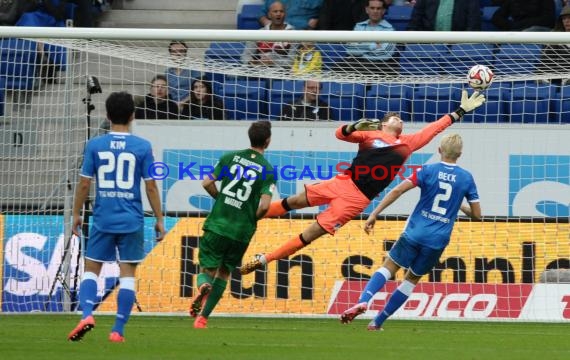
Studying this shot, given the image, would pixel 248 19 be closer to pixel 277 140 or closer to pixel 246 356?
pixel 277 140

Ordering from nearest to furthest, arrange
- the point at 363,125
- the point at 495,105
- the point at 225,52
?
the point at 363,125
the point at 495,105
the point at 225,52

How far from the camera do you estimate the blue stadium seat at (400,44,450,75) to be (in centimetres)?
1479

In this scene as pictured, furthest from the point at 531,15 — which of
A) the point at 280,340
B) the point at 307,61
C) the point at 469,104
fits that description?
the point at 280,340

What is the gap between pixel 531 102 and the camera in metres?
14.6

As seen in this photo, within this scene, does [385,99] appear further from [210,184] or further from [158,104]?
[210,184]

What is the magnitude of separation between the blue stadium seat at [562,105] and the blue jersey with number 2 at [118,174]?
22.0ft

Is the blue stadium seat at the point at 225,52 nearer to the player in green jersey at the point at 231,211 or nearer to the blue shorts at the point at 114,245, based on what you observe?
the player in green jersey at the point at 231,211

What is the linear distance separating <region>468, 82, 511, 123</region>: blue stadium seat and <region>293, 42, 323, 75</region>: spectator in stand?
2026mm

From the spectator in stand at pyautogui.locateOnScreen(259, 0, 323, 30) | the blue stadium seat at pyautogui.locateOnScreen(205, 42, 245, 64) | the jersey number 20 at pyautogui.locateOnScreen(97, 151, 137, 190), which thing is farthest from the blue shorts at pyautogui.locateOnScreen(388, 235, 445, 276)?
the spectator in stand at pyautogui.locateOnScreen(259, 0, 323, 30)

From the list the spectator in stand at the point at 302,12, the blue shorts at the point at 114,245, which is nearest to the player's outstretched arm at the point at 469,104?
the blue shorts at the point at 114,245

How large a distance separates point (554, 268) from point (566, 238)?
0.38 meters

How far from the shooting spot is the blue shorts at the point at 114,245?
9.35 meters

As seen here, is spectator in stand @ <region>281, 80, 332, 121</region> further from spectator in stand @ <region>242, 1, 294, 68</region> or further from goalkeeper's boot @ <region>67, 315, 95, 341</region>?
goalkeeper's boot @ <region>67, 315, 95, 341</region>

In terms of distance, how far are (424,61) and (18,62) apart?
192 inches
